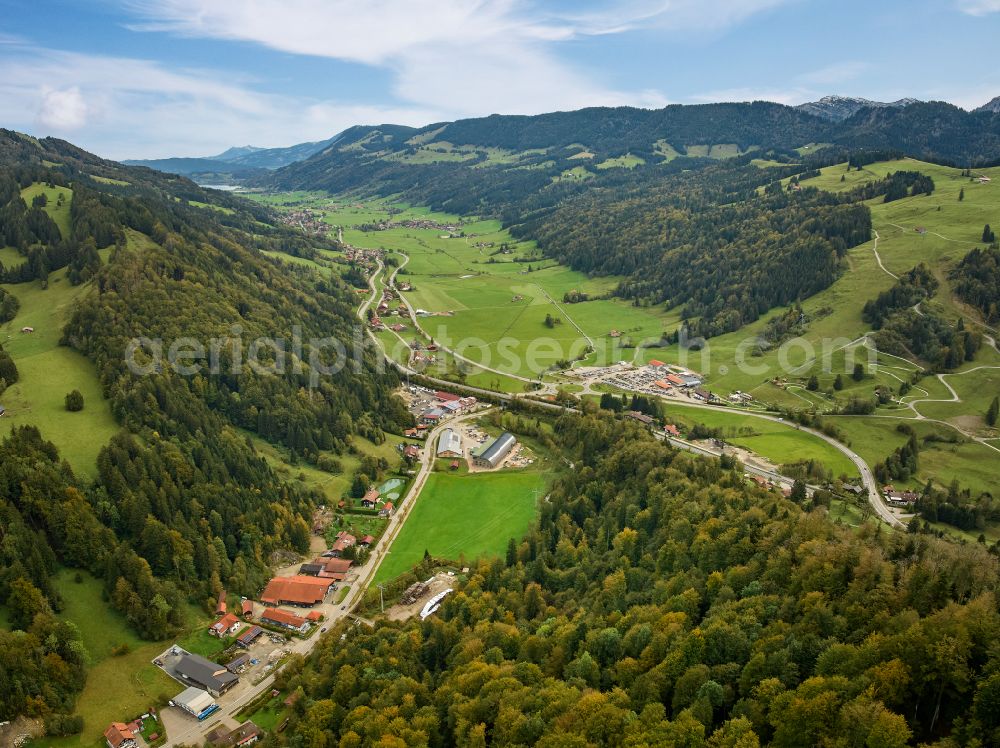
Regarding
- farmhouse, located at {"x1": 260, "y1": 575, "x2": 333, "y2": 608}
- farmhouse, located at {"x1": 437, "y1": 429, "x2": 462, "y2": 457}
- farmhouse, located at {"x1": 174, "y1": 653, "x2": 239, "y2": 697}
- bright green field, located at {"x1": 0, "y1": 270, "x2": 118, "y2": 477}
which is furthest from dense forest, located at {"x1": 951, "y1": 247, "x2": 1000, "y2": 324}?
bright green field, located at {"x1": 0, "y1": 270, "x2": 118, "y2": 477}

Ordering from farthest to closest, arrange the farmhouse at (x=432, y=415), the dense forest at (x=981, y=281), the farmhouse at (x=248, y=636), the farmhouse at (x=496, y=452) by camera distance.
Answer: the dense forest at (x=981, y=281) → the farmhouse at (x=432, y=415) → the farmhouse at (x=496, y=452) → the farmhouse at (x=248, y=636)

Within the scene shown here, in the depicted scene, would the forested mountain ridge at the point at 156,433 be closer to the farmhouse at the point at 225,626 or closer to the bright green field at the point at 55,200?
the bright green field at the point at 55,200

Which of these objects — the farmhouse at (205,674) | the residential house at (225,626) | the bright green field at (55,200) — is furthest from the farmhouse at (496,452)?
the bright green field at (55,200)

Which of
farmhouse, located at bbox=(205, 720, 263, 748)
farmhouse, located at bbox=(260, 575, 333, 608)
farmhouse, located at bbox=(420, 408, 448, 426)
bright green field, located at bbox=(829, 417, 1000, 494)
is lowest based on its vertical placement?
farmhouse, located at bbox=(205, 720, 263, 748)

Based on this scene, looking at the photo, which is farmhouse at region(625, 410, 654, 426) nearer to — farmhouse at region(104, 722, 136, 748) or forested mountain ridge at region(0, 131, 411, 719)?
forested mountain ridge at region(0, 131, 411, 719)

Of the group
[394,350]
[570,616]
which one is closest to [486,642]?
[570,616]
